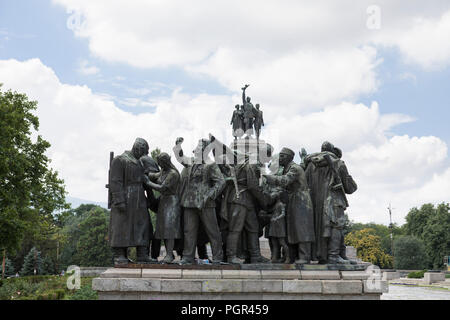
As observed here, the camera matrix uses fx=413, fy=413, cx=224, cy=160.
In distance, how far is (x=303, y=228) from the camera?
9.07 metres

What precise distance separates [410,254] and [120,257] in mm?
50264

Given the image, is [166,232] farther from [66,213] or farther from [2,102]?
[66,213]

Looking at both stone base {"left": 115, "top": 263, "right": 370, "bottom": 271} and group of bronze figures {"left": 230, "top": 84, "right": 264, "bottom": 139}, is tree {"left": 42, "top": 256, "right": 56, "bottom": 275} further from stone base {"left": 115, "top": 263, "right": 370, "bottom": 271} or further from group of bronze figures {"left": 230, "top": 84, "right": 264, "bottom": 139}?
stone base {"left": 115, "top": 263, "right": 370, "bottom": 271}

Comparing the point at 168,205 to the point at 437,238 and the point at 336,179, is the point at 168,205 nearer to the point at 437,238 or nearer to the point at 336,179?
the point at 336,179

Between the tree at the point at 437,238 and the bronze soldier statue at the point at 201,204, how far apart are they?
5027 centimetres

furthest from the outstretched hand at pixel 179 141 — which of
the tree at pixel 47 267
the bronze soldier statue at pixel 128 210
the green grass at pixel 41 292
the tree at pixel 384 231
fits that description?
the tree at pixel 384 231

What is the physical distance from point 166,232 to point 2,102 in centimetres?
1581

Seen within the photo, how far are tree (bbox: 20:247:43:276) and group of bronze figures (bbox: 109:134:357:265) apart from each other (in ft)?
111

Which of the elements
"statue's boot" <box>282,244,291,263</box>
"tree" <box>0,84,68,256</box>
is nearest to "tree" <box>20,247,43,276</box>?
"tree" <box>0,84,68,256</box>

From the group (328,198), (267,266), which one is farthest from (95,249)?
(328,198)

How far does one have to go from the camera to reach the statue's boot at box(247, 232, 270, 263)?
30.4 feet

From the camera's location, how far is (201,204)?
893cm

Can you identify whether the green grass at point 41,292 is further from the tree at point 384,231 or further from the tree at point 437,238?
the tree at point 384,231
